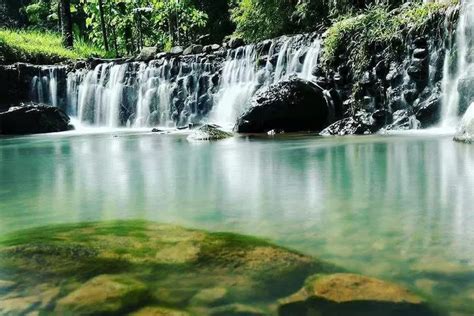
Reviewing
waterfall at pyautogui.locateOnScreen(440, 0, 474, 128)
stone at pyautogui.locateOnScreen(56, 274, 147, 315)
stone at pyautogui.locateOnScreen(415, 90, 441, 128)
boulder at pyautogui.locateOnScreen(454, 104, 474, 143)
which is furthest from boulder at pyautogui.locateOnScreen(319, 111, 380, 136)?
stone at pyautogui.locateOnScreen(56, 274, 147, 315)

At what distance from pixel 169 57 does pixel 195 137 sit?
9904 mm

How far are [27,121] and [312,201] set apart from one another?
16.1m

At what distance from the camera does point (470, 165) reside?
17.1 ft

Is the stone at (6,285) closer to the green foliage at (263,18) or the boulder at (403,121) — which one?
the boulder at (403,121)

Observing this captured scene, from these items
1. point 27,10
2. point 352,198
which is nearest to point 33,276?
point 352,198

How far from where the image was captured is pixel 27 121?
17719 millimetres

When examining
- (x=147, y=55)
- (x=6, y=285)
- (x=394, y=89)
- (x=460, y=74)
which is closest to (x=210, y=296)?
(x=6, y=285)

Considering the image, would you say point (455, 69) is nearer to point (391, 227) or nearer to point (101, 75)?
point (391, 227)

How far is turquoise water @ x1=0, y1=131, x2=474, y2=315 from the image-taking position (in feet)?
7.56

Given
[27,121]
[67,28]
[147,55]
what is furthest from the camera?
[67,28]

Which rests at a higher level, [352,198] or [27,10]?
[27,10]

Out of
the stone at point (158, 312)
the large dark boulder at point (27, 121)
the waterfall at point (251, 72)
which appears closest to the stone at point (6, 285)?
the stone at point (158, 312)

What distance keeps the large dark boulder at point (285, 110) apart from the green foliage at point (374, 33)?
5.21 feet

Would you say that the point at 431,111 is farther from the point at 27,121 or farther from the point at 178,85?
the point at 27,121
